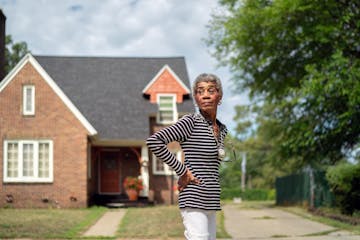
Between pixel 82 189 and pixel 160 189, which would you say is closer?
pixel 82 189

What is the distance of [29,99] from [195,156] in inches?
725

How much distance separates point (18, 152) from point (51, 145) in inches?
47.5

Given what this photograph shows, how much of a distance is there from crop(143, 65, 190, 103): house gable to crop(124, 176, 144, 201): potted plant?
4014 millimetres

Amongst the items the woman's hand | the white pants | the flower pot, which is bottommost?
the flower pot

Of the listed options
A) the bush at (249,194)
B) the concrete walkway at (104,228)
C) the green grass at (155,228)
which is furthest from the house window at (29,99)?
the bush at (249,194)

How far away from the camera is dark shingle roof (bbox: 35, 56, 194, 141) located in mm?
24875

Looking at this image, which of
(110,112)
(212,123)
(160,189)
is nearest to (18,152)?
(110,112)

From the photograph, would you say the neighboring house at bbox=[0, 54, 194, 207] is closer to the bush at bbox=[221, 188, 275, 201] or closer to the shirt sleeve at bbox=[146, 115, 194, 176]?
the shirt sleeve at bbox=[146, 115, 194, 176]

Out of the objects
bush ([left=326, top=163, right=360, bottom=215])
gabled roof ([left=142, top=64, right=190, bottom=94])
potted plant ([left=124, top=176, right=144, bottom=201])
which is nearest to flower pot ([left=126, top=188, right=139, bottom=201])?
potted plant ([left=124, top=176, right=144, bottom=201])

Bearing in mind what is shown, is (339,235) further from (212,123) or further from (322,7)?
(322,7)

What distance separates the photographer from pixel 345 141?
23281 mm

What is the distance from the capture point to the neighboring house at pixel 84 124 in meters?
21.3

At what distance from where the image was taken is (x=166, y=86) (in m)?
26.4

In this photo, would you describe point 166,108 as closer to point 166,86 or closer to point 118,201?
point 166,86
